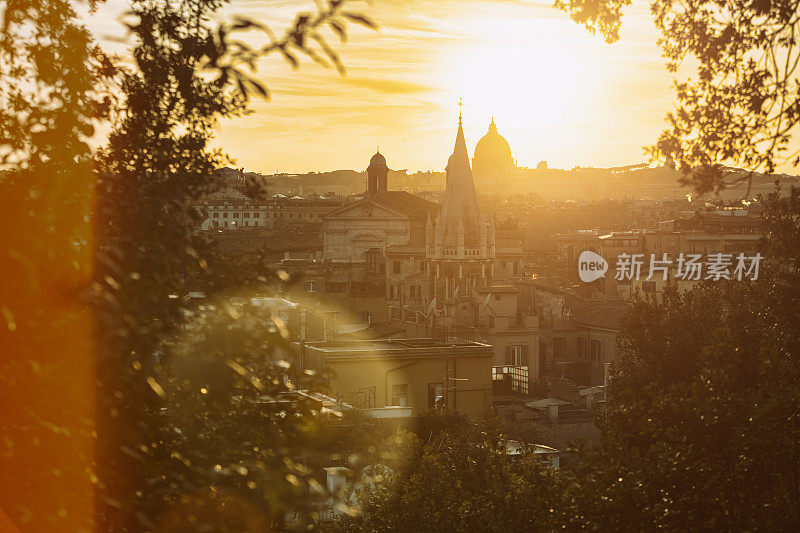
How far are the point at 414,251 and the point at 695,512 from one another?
54011mm

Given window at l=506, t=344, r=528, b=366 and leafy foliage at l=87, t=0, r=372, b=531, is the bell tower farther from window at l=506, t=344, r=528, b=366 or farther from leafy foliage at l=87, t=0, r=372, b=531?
leafy foliage at l=87, t=0, r=372, b=531

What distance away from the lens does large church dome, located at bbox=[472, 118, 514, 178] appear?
139m

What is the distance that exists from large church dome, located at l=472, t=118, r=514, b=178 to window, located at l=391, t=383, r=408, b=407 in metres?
117

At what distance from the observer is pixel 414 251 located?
60469 millimetres

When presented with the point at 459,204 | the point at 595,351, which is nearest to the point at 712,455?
the point at 595,351

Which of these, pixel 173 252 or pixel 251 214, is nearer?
pixel 173 252

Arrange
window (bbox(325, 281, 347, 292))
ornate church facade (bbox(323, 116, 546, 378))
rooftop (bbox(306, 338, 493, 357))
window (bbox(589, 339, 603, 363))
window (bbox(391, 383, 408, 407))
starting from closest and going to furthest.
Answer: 1. rooftop (bbox(306, 338, 493, 357))
2. window (bbox(391, 383, 408, 407))
3. ornate church facade (bbox(323, 116, 546, 378))
4. window (bbox(589, 339, 603, 363))
5. window (bbox(325, 281, 347, 292))

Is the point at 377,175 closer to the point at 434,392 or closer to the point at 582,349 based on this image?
the point at 582,349

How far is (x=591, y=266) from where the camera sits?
59.9 m

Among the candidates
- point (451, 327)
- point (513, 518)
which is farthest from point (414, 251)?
point (513, 518)

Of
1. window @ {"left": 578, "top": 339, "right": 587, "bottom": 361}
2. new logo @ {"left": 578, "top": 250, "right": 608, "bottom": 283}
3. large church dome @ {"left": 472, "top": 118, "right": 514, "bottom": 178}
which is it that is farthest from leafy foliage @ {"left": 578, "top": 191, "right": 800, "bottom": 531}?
large church dome @ {"left": 472, "top": 118, "right": 514, "bottom": 178}

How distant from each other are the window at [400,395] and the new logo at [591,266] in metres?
37.4

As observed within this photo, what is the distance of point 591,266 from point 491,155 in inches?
3239

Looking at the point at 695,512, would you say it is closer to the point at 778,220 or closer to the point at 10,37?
the point at 778,220
